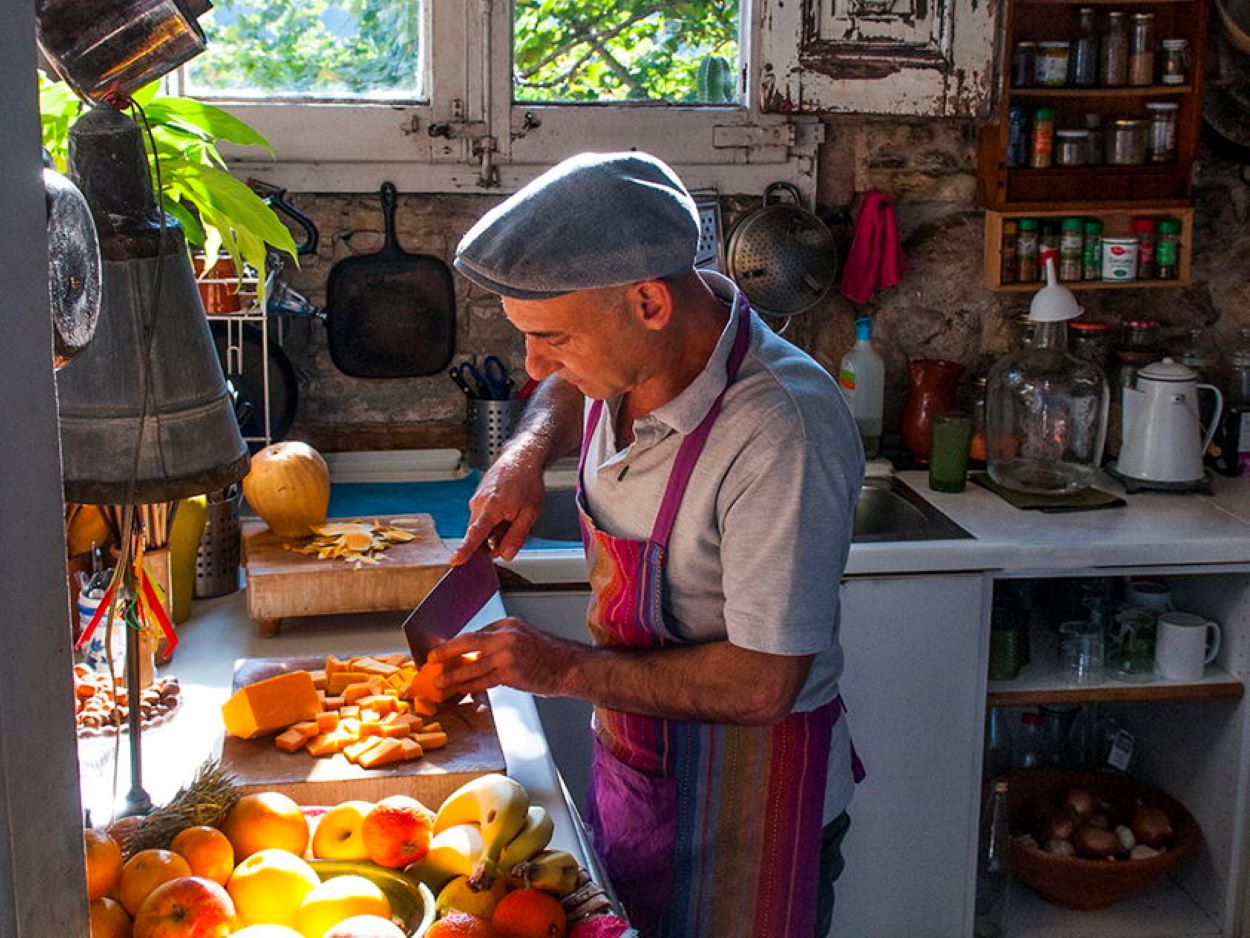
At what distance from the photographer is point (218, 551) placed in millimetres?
2783

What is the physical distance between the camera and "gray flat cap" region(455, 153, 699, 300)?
1639 mm

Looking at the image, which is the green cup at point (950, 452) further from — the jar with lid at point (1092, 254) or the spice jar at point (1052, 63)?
the spice jar at point (1052, 63)

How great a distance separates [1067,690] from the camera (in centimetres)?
324

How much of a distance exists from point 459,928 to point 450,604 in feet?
1.90

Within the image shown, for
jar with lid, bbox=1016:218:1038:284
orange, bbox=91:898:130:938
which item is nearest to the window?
jar with lid, bbox=1016:218:1038:284

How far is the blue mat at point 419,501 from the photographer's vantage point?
324 cm

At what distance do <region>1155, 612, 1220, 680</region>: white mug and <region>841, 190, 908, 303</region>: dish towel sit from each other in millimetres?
1009

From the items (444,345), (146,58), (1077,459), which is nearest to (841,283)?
(1077,459)

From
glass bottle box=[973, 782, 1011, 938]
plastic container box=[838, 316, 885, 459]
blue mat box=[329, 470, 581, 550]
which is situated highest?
plastic container box=[838, 316, 885, 459]

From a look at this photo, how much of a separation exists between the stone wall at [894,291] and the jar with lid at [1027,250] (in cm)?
14

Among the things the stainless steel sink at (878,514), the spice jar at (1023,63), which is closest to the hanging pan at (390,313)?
the stainless steel sink at (878,514)

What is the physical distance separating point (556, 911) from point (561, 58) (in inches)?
99.2

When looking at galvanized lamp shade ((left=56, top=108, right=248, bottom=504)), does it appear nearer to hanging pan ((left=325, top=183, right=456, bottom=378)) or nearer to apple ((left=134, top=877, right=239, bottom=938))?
apple ((left=134, top=877, right=239, bottom=938))

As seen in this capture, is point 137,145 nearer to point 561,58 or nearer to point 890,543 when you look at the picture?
point 890,543
